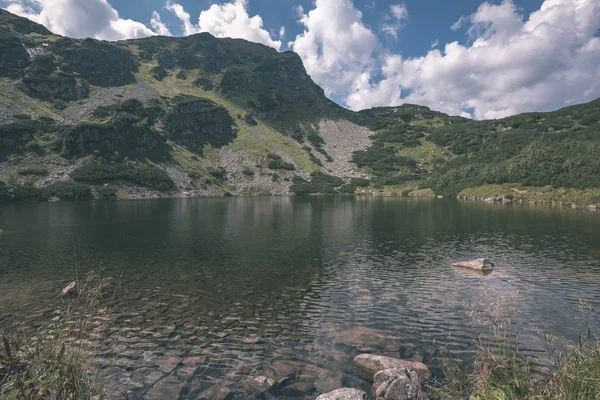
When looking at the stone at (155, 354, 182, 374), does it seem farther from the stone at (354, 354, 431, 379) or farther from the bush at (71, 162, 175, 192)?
the bush at (71, 162, 175, 192)

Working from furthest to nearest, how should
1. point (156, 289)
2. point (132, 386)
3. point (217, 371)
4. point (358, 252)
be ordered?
point (358, 252) → point (156, 289) → point (217, 371) → point (132, 386)

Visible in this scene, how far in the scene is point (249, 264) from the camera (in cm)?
3338

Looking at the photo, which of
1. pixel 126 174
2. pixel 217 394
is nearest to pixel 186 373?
pixel 217 394

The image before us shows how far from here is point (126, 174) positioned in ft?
505

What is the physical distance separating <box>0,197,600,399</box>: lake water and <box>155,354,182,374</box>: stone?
8cm

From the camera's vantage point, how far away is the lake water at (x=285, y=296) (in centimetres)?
1477

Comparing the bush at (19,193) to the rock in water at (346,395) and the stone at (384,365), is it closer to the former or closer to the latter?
the stone at (384,365)

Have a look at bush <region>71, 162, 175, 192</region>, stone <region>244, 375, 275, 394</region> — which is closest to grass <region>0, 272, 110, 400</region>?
stone <region>244, 375, 275, 394</region>

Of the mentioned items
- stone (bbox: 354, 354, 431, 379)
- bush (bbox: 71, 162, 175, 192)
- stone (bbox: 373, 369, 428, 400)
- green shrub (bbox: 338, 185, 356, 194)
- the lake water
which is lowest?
the lake water

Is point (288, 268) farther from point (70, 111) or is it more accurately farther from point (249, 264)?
point (70, 111)

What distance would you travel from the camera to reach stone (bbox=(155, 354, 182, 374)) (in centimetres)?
1449

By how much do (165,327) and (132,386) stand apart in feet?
18.3

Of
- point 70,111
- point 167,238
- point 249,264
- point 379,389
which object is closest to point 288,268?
point 249,264

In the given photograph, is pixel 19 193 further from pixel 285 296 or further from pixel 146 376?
pixel 146 376
